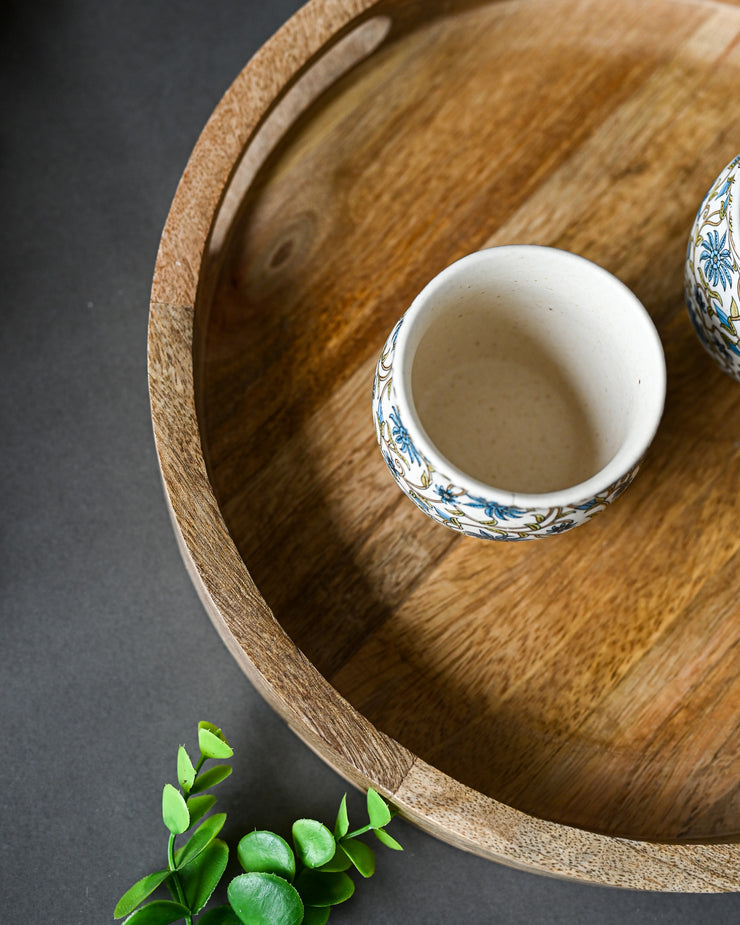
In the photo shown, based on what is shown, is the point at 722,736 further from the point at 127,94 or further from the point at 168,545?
the point at 127,94

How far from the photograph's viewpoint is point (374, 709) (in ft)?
1.52

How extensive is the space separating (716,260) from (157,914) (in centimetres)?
45

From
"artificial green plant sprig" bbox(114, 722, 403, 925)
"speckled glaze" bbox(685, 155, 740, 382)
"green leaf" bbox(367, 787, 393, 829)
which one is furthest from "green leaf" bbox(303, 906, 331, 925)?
"speckled glaze" bbox(685, 155, 740, 382)

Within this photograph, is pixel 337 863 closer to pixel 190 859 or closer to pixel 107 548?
pixel 190 859

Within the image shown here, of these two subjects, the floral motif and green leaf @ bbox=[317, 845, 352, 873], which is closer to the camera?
the floral motif

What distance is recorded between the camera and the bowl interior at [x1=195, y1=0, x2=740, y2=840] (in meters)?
0.47

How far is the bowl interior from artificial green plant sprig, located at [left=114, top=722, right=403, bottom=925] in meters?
0.08

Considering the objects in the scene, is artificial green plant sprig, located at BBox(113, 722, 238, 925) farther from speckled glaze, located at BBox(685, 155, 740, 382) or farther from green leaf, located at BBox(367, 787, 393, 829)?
speckled glaze, located at BBox(685, 155, 740, 382)

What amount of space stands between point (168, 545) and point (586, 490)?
1.21 feet

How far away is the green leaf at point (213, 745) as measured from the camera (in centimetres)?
47

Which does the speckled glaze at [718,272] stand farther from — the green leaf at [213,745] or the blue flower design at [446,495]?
the green leaf at [213,745]

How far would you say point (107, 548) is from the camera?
65 cm

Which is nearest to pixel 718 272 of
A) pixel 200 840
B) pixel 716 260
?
pixel 716 260

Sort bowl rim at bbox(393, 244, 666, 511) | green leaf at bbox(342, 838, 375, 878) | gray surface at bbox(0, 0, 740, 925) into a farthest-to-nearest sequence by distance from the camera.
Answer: gray surface at bbox(0, 0, 740, 925) < green leaf at bbox(342, 838, 375, 878) < bowl rim at bbox(393, 244, 666, 511)
